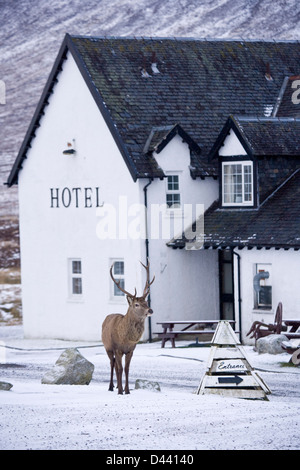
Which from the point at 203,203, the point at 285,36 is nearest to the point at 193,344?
the point at 203,203

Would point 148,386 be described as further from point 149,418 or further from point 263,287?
point 263,287

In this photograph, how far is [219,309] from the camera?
38688mm

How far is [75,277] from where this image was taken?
→ 3981 centimetres

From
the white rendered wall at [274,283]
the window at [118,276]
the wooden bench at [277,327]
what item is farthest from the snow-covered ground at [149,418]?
the window at [118,276]

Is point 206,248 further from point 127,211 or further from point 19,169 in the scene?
point 19,169

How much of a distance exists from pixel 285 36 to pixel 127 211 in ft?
303

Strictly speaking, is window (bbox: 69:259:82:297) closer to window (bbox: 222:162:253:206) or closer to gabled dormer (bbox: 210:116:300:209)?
gabled dormer (bbox: 210:116:300:209)

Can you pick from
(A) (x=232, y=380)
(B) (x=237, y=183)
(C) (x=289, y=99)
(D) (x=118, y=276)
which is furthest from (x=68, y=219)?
(A) (x=232, y=380)

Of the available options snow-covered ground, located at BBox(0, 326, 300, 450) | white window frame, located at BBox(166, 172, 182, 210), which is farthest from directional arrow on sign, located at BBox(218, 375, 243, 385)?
white window frame, located at BBox(166, 172, 182, 210)

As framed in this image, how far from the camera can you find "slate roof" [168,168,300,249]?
34719 millimetres

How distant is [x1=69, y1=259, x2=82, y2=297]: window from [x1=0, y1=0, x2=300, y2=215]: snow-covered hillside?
3153 inches

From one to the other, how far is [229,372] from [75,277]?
1737cm

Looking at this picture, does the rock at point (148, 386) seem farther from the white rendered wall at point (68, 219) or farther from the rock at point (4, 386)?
the white rendered wall at point (68, 219)

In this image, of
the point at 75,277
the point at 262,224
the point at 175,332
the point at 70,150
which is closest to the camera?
the point at 175,332
